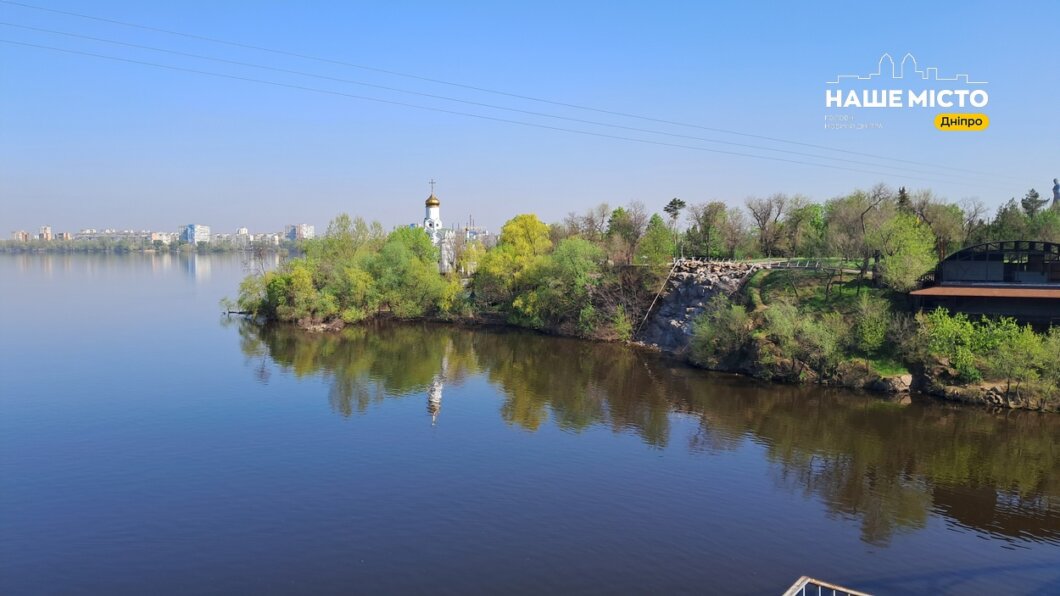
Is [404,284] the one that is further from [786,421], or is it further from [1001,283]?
[1001,283]

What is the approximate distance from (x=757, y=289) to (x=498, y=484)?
3735 centimetres

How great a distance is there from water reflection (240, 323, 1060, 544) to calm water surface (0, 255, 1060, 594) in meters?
0.20

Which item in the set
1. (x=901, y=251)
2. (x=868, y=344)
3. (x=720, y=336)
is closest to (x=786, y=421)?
(x=868, y=344)

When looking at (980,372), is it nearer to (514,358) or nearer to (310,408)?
(514,358)

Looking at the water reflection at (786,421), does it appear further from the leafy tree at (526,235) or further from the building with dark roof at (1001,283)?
the leafy tree at (526,235)

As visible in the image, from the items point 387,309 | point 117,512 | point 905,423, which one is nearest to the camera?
point 117,512

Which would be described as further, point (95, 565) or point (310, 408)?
point (310, 408)

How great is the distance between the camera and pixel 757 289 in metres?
58.1

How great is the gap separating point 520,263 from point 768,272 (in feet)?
91.3

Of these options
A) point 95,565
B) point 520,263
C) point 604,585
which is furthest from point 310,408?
point 520,263

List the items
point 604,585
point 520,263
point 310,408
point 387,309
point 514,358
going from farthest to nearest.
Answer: point 387,309
point 520,263
point 514,358
point 310,408
point 604,585

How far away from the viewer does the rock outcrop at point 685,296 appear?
60.8 metres

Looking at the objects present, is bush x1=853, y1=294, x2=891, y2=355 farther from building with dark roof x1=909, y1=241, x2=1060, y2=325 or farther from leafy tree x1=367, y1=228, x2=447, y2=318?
leafy tree x1=367, y1=228, x2=447, y2=318

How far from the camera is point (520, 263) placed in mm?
76125
